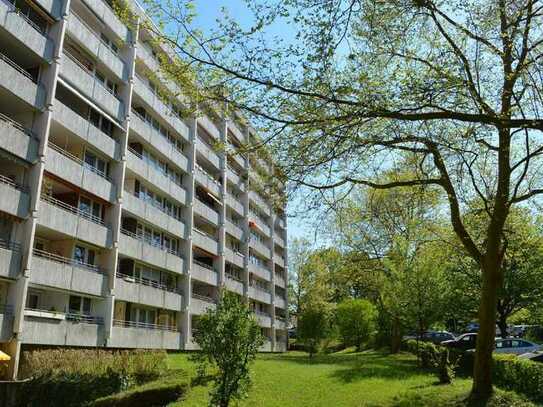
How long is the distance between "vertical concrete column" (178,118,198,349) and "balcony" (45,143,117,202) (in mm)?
9251

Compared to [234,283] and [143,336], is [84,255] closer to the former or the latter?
[143,336]

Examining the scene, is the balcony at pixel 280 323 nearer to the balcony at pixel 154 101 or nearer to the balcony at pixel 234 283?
the balcony at pixel 234 283

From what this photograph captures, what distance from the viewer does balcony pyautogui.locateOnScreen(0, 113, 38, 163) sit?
2066 centimetres

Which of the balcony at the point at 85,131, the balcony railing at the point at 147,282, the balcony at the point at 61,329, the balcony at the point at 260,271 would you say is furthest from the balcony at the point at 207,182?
the balcony at the point at 61,329

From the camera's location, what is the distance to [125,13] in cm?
1114

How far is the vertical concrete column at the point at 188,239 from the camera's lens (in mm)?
36000

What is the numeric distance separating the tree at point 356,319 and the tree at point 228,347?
30.2m

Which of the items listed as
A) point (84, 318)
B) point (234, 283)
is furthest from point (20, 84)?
point (234, 283)

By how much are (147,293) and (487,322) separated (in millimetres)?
20587

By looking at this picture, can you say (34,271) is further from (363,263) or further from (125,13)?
(363,263)

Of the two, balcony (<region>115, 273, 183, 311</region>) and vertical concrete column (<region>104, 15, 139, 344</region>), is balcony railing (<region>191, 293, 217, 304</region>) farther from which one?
vertical concrete column (<region>104, 15, 139, 344</region>)

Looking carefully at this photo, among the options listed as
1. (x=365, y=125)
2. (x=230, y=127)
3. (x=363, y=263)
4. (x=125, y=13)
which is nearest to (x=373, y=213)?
(x=365, y=125)

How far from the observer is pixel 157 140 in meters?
34.0

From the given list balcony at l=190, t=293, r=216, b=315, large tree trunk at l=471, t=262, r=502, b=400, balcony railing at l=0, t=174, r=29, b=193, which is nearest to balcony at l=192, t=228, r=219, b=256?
balcony at l=190, t=293, r=216, b=315
